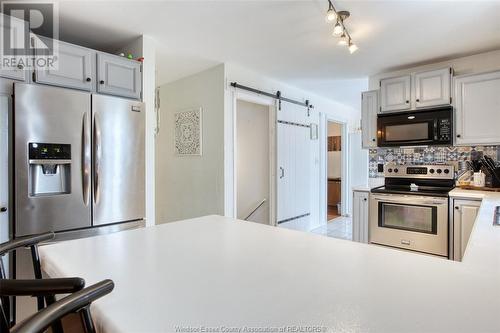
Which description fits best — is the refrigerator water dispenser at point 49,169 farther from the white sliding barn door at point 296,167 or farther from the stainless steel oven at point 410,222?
the stainless steel oven at point 410,222

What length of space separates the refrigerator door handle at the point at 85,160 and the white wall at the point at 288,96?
62.3 inches

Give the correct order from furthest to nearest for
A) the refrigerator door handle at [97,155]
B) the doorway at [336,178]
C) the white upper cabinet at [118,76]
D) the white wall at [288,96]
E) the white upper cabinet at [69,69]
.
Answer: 1. the doorway at [336,178]
2. the white wall at [288,96]
3. the white upper cabinet at [118,76]
4. the refrigerator door handle at [97,155]
5. the white upper cabinet at [69,69]

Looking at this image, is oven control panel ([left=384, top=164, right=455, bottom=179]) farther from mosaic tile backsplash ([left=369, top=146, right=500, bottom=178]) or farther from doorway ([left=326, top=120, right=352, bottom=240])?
doorway ([left=326, top=120, right=352, bottom=240])

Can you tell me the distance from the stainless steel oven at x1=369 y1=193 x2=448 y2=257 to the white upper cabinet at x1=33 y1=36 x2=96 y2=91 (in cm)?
305

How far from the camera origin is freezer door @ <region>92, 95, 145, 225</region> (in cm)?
221

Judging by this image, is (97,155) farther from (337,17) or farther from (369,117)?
(369,117)

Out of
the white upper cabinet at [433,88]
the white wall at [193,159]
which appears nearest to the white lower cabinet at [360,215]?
the white upper cabinet at [433,88]

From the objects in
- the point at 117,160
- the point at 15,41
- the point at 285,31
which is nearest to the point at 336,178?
the point at 285,31

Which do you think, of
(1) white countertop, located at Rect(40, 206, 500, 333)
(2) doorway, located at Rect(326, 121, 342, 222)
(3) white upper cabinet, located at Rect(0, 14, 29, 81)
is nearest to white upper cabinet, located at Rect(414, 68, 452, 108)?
(1) white countertop, located at Rect(40, 206, 500, 333)

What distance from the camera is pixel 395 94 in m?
3.38

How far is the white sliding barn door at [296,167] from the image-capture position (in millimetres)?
4199

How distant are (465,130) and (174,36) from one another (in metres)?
3.08

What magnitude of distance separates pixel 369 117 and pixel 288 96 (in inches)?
50.6

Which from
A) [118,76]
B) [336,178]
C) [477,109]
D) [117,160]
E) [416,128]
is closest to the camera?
[117,160]
